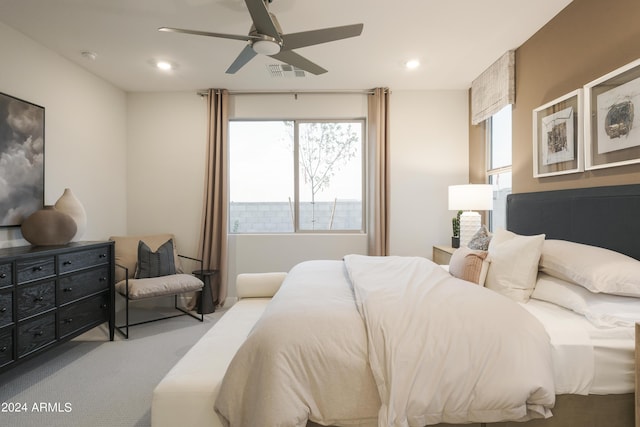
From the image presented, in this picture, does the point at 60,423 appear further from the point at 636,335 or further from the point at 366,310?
the point at 636,335

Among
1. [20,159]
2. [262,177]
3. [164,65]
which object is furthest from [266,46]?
[262,177]

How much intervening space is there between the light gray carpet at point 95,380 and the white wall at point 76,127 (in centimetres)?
105

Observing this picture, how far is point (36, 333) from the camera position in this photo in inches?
90.7

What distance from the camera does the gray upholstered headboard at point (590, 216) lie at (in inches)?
72.6

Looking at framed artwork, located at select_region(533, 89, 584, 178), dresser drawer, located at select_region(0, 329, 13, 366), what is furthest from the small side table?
framed artwork, located at select_region(533, 89, 584, 178)

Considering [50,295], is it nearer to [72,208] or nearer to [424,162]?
[72,208]

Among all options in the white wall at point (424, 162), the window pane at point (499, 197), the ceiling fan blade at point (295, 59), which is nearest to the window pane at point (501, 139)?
the window pane at point (499, 197)

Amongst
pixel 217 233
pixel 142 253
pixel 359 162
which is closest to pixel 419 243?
pixel 359 162

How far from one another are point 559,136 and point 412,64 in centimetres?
157

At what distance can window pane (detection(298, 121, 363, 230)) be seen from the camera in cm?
439

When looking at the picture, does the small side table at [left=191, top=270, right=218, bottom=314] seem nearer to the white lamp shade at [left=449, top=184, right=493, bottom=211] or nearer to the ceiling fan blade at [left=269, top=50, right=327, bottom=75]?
the ceiling fan blade at [left=269, top=50, right=327, bottom=75]

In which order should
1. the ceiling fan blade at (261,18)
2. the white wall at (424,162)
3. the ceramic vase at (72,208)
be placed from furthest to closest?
the white wall at (424,162) < the ceramic vase at (72,208) < the ceiling fan blade at (261,18)

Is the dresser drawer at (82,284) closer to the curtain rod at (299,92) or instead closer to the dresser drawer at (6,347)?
the dresser drawer at (6,347)

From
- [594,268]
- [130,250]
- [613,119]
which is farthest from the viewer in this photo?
[130,250]
